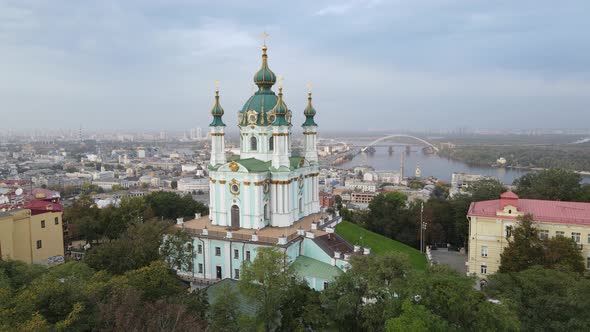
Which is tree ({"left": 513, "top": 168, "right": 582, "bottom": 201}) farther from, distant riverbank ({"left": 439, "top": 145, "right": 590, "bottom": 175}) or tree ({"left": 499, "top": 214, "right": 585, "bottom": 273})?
distant riverbank ({"left": 439, "top": 145, "right": 590, "bottom": 175})

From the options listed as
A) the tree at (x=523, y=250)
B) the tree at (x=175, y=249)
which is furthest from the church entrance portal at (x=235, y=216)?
the tree at (x=523, y=250)

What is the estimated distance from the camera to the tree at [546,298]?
1191cm

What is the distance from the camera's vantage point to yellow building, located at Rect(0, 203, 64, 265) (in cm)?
2227

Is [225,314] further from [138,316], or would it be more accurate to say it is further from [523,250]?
[523,250]

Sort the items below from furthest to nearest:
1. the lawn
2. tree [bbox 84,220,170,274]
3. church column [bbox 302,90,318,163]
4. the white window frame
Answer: church column [bbox 302,90,318,163] < the lawn < the white window frame < tree [bbox 84,220,170,274]

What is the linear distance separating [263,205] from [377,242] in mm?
8730

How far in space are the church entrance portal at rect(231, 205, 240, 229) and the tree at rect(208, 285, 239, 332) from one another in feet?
34.5

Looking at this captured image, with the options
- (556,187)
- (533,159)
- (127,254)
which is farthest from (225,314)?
(533,159)

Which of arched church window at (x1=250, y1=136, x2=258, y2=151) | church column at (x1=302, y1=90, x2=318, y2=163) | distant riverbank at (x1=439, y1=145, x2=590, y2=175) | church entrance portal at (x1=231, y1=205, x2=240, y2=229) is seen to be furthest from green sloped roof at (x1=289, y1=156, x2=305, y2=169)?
distant riverbank at (x1=439, y1=145, x2=590, y2=175)

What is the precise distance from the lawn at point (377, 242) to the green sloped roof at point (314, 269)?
5166mm

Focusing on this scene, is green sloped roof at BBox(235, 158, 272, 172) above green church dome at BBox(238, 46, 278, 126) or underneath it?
underneath

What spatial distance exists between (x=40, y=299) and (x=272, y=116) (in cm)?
1569

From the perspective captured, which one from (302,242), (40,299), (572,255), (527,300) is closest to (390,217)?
(302,242)

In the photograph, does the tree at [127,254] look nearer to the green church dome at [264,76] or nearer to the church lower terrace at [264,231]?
the church lower terrace at [264,231]
